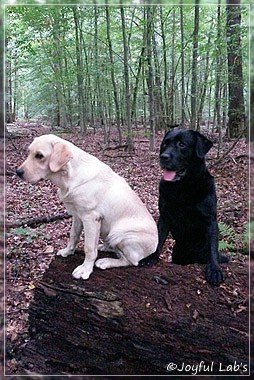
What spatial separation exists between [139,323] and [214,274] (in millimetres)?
520

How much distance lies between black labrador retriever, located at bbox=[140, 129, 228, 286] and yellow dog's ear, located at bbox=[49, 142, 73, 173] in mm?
509

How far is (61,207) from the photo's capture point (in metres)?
3.46

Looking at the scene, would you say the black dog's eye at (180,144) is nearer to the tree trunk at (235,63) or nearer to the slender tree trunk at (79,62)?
the tree trunk at (235,63)

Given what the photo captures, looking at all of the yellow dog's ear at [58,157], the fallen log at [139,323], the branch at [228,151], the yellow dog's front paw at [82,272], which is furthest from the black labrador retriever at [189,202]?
the branch at [228,151]

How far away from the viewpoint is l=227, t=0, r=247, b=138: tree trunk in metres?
1.88

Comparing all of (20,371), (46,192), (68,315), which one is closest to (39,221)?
(46,192)

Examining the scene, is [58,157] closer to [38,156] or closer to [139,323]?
[38,156]

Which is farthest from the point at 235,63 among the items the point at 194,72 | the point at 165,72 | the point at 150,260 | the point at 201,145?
the point at 150,260

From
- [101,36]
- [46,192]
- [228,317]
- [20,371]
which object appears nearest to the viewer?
[20,371]

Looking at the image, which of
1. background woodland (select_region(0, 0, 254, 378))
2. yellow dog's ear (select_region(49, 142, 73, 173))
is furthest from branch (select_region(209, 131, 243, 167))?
yellow dog's ear (select_region(49, 142, 73, 173))

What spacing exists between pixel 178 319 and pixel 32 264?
157cm

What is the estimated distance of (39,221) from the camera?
10.8ft

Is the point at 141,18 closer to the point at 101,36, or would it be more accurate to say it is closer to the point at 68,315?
the point at 101,36

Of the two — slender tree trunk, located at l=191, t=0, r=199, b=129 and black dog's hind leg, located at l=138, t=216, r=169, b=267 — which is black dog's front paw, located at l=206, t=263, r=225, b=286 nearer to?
black dog's hind leg, located at l=138, t=216, r=169, b=267
